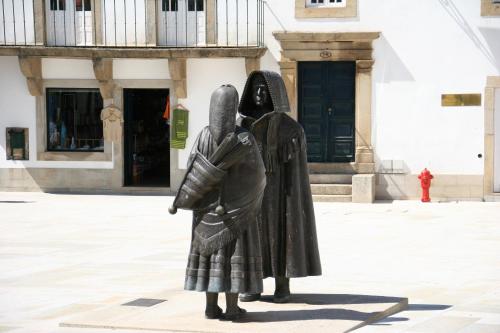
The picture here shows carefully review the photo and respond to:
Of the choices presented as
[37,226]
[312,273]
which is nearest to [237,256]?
[312,273]

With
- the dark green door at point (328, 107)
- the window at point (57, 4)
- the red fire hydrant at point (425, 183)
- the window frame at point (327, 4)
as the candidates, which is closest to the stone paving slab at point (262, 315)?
the red fire hydrant at point (425, 183)

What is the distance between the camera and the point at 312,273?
9.78 metres

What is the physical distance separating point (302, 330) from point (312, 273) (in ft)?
4.81

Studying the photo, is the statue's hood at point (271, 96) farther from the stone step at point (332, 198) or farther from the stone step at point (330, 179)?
the stone step at point (330, 179)

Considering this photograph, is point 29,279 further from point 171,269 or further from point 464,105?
point 464,105

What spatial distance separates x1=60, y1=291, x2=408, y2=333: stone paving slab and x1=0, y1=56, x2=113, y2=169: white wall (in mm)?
14374

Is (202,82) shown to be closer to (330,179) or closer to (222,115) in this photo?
(330,179)

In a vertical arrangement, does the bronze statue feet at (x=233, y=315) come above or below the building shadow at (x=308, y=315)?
above

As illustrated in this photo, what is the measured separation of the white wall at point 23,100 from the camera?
24.0 m

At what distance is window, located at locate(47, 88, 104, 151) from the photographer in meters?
24.2

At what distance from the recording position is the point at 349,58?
22.6 meters

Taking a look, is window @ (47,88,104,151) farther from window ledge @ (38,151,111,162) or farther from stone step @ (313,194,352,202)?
stone step @ (313,194,352,202)

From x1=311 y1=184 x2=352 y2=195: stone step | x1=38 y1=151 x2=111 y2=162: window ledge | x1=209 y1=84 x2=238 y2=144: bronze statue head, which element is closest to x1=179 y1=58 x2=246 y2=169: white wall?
x1=38 y1=151 x2=111 y2=162: window ledge

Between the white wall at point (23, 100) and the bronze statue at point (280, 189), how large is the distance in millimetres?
14482
